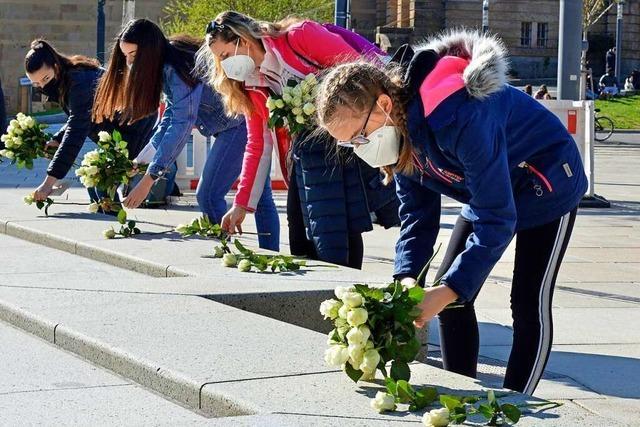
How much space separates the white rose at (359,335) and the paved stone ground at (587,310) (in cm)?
138

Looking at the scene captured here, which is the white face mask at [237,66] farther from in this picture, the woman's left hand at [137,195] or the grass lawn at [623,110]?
the grass lawn at [623,110]

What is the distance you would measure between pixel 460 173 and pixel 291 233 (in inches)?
112

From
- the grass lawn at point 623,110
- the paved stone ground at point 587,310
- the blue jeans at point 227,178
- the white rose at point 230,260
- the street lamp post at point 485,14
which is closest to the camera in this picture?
the paved stone ground at point 587,310

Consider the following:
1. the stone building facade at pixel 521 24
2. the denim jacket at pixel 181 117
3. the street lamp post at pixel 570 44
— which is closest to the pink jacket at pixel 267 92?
the denim jacket at pixel 181 117

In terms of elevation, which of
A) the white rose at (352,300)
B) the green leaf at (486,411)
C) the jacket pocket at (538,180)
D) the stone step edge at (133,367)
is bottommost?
the stone step edge at (133,367)

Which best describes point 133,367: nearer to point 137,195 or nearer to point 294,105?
point 294,105

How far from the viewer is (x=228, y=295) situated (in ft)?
20.3

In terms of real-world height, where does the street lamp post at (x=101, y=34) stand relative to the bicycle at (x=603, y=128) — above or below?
above

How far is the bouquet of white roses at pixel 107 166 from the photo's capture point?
29.3ft

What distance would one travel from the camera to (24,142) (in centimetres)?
1021

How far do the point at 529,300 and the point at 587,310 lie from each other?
9.92 ft

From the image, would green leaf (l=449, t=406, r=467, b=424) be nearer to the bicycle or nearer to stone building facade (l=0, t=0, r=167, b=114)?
the bicycle

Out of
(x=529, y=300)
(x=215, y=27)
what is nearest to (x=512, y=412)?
(x=529, y=300)

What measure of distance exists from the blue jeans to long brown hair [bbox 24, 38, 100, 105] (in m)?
1.87
